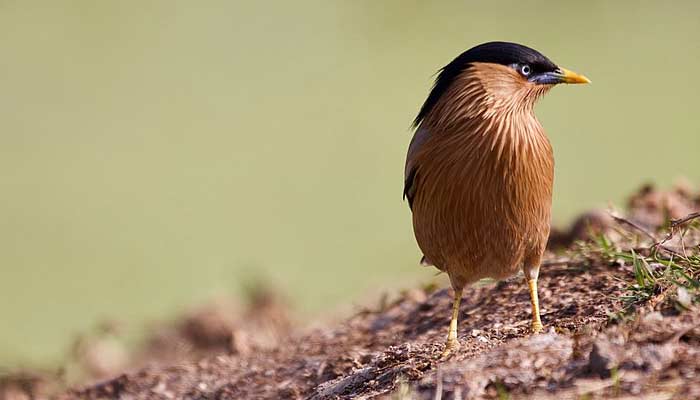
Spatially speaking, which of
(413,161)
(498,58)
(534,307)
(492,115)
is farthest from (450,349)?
(498,58)

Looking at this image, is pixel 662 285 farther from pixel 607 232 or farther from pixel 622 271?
pixel 607 232

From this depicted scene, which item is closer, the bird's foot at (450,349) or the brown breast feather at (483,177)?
the bird's foot at (450,349)

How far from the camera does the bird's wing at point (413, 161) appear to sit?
19.3 ft

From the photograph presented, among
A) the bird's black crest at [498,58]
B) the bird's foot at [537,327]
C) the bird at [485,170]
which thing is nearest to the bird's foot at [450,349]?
the bird at [485,170]

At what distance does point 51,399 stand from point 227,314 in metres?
2.24

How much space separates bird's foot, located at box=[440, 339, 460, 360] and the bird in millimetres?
12

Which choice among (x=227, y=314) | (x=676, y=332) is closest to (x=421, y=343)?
(x=676, y=332)

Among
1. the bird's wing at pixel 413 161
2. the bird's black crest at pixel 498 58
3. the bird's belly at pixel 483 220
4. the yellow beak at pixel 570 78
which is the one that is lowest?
the bird's belly at pixel 483 220

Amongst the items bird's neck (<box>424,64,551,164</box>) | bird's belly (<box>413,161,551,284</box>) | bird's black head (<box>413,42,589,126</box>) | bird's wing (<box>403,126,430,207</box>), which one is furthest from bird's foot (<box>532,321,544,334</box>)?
bird's black head (<box>413,42,589,126</box>)

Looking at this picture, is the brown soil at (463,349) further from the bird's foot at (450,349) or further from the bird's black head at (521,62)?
the bird's black head at (521,62)

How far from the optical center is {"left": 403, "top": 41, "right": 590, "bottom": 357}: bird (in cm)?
552

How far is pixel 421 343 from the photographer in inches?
241

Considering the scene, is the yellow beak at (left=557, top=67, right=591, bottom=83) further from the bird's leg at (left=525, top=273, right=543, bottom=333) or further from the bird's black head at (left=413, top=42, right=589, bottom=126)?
→ the bird's leg at (left=525, top=273, right=543, bottom=333)

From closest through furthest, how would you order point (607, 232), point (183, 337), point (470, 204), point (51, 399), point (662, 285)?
point (662, 285)
point (470, 204)
point (607, 232)
point (51, 399)
point (183, 337)
